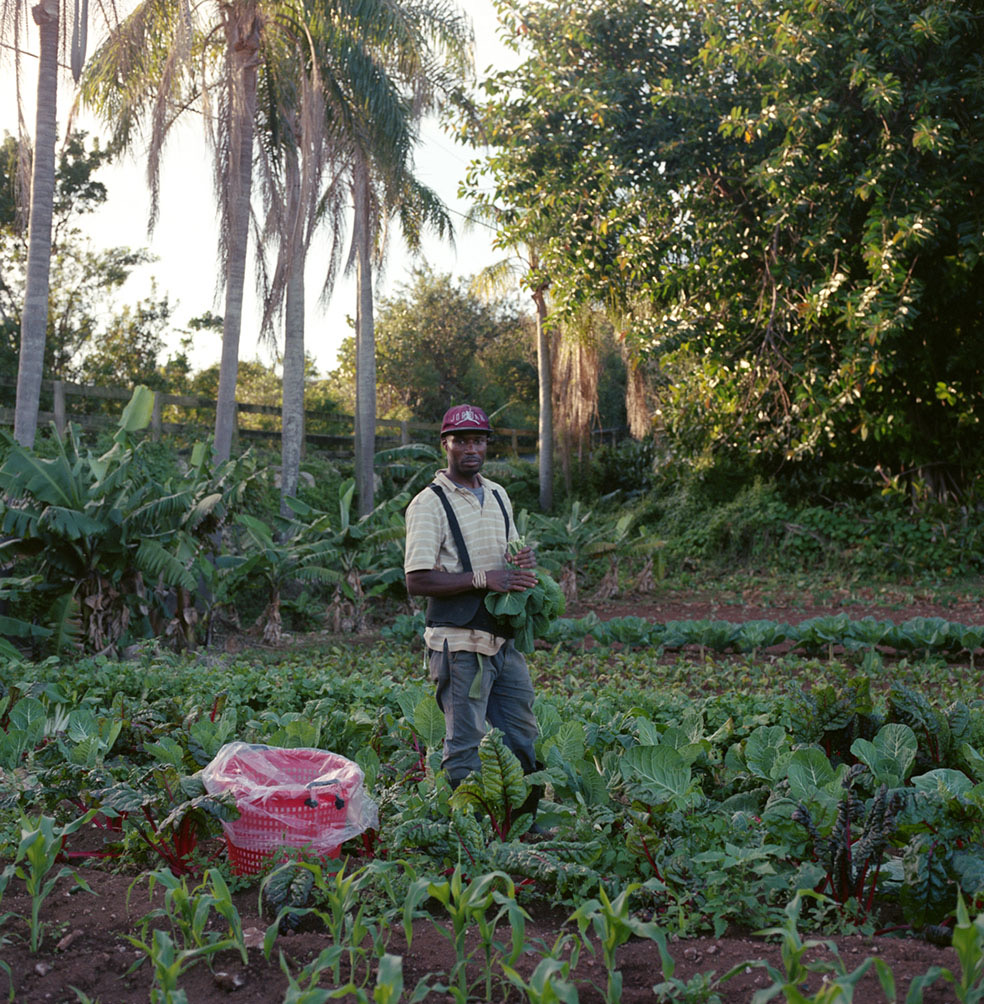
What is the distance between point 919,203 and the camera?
12.8 m

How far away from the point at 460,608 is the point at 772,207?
40.4 ft

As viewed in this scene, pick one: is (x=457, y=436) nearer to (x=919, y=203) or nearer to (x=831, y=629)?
(x=831, y=629)

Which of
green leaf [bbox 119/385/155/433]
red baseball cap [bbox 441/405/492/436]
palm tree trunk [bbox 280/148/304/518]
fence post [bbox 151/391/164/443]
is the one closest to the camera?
red baseball cap [bbox 441/405/492/436]

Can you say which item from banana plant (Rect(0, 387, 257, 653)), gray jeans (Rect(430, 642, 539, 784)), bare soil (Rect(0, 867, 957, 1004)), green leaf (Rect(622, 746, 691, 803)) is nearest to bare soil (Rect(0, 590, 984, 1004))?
bare soil (Rect(0, 867, 957, 1004))

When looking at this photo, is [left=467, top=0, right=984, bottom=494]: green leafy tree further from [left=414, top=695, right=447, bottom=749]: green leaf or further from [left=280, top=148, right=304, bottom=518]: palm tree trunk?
[left=414, top=695, right=447, bottom=749]: green leaf

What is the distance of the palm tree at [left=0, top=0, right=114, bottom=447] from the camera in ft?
39.5

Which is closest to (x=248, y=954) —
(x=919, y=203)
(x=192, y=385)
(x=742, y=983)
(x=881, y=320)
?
(x=742, y=983)

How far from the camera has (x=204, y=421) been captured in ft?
73.0

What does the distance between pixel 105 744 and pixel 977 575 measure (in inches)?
592

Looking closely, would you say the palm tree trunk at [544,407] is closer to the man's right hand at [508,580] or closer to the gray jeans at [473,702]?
the gray jeans at [473,702]

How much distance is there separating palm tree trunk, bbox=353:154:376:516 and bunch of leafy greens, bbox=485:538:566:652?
14.1m

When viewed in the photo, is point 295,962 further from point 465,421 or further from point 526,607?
point 465,421

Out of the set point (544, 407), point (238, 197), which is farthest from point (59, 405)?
point (544, 407)

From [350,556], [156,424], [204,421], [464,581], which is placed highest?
[204,421]
